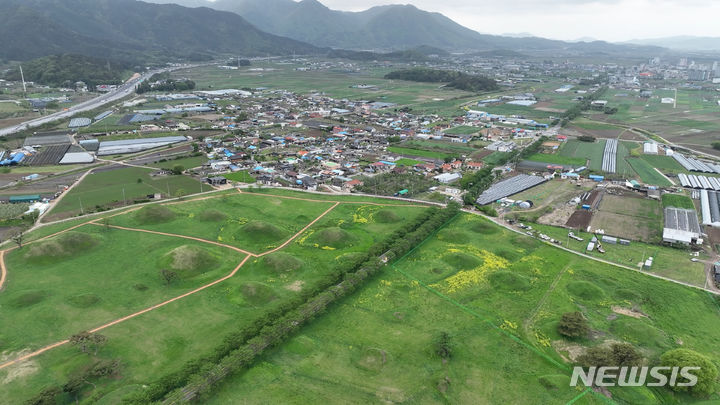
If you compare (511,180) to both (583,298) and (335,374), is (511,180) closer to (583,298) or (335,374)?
(583,298)

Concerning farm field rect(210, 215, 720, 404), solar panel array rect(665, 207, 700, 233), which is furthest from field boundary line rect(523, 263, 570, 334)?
solar panel array rect(665, 207, 700, 233)

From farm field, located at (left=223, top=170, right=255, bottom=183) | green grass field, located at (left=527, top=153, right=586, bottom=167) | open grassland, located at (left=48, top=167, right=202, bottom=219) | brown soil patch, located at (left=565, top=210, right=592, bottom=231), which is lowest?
brown soil patch, located at (left=565, top=210, right=592, bottom=231)

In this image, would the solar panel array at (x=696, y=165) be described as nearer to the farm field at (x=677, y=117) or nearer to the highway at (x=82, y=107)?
the farm field at (x=677, y=117)

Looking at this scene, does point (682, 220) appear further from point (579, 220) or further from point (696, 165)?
point (696, 165)

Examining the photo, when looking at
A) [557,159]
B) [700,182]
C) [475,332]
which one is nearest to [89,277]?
[475,332]

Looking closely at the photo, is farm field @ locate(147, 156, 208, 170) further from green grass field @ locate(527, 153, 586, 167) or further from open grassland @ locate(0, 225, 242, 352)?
green grass field @ locate(527, 153, 586, 167)

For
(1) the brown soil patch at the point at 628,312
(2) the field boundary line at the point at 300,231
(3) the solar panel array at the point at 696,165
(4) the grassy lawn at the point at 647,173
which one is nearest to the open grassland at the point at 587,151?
(4) the grassy lawn at the point at 647,173

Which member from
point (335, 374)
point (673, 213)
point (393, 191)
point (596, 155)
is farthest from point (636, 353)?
point (596, 155)
